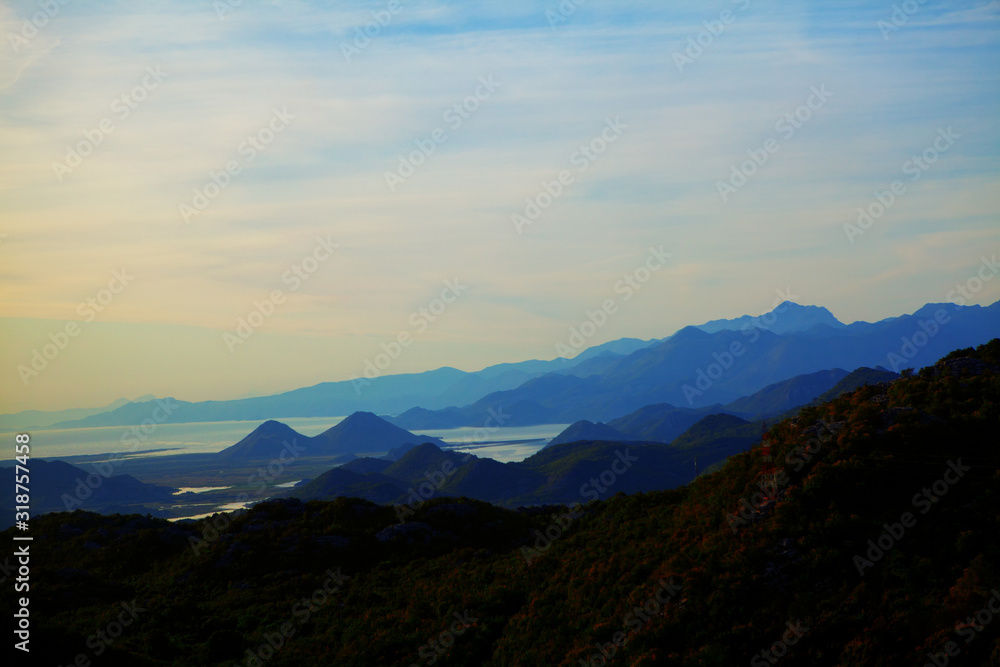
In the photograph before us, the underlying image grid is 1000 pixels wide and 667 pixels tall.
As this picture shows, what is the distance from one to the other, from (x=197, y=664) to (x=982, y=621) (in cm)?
3820

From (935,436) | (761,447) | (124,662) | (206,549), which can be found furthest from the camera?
(206,549)

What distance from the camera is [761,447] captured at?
41375 millimetres

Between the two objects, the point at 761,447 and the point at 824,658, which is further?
the point at 761,447

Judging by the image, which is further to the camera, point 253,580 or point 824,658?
point 253,580

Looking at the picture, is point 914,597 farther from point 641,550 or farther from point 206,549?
point 206,549

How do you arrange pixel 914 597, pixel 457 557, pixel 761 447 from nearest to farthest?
pixel 914 597 < pixel 761 447 < pixel 457 557

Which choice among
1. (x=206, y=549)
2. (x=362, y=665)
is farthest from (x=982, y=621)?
(x=206, y=549)

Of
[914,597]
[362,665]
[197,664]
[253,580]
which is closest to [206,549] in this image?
[253,580]

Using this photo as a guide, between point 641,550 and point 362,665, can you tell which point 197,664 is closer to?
point 362,665

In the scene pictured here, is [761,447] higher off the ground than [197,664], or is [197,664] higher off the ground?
[761,447]

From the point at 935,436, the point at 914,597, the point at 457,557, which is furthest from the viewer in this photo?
the point at 457,557

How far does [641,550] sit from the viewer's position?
37281 mm

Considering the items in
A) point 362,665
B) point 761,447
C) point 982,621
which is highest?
point 761,447

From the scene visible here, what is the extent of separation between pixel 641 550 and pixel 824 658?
12570 mm
